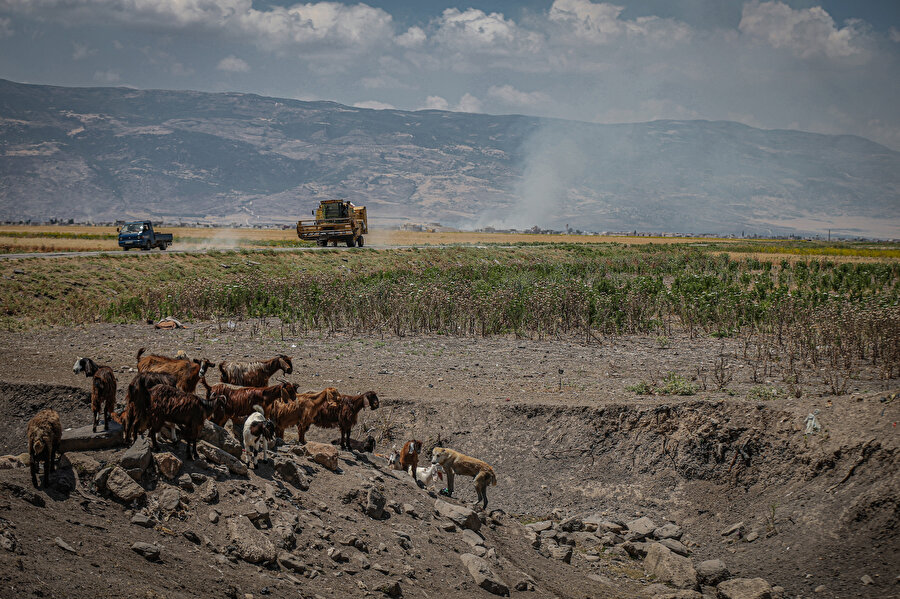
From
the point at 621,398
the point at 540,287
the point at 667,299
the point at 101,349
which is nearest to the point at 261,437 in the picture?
the point at 621,398

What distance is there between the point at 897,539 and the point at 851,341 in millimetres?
9838

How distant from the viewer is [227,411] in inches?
397

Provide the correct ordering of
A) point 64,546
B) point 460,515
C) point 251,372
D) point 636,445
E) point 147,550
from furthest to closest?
1. point 251,372
2. point 636,445
3. point 460,515
4. point 147,550
5. point 64,546

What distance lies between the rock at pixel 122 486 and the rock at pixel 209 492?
0.63 meters

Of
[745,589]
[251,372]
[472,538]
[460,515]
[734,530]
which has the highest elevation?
[251,372]

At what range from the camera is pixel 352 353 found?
19.7 m

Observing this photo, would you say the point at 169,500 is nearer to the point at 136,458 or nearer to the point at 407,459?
the point at 136,458

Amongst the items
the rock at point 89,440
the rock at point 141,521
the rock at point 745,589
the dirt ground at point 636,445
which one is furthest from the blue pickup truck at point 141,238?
the rock at point 745,589

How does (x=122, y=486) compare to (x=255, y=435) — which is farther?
(x=255, y=435)

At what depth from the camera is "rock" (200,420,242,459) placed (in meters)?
8.96

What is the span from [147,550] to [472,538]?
415 centimetres

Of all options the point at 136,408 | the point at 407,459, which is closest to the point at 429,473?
the point at 407,459

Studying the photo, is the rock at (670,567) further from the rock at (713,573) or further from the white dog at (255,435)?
the white dog at (255,435)

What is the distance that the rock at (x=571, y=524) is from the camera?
1079 cm
